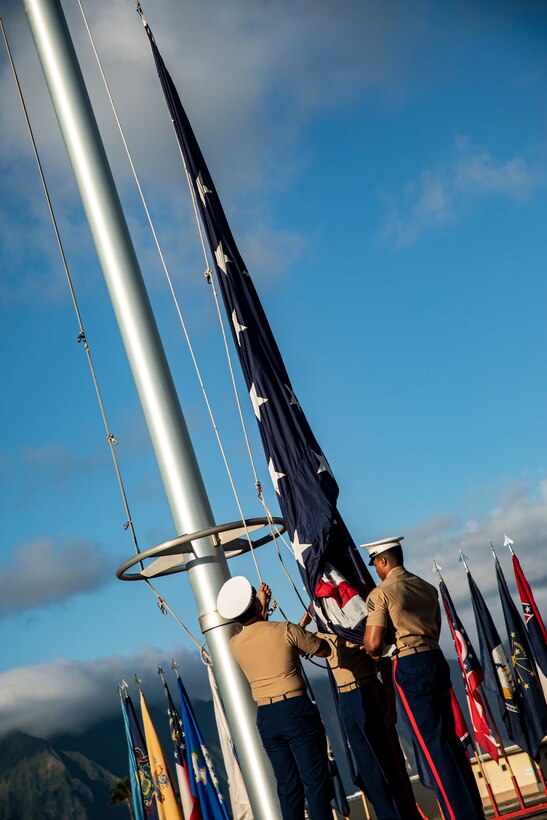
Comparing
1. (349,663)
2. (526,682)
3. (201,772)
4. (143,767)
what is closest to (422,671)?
(349,663)

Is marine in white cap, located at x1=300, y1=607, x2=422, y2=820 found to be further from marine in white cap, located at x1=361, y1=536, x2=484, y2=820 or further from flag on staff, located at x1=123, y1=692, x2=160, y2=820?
flag on staff, located at x1=123, y1=692, x2=160, y2=820

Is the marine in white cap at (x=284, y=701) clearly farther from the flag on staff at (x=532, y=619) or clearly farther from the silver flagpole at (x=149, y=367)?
the flag on staff at (x=532, y=619)

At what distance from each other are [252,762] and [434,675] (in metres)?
1.43

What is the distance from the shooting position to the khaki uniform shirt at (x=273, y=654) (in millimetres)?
5652

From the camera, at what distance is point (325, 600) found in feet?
20.0

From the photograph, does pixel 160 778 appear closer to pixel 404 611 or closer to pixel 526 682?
pixel 526 682

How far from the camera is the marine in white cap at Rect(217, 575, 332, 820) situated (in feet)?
18.4

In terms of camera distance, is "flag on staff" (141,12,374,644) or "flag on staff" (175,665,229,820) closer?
"flag on staff" (141,12,374,644)

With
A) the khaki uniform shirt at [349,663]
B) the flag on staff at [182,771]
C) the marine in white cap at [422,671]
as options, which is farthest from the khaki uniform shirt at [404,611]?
the flag on staff at [182,771]

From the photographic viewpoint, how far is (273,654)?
5.65 meters

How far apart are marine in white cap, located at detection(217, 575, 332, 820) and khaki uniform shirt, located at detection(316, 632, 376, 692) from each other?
502mm

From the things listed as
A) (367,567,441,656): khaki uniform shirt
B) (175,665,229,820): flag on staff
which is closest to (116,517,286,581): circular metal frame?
(367,567,441,656): khaki uniform shirt

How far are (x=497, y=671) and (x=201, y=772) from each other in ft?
21.8

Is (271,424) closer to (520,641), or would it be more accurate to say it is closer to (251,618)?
(251,618)
